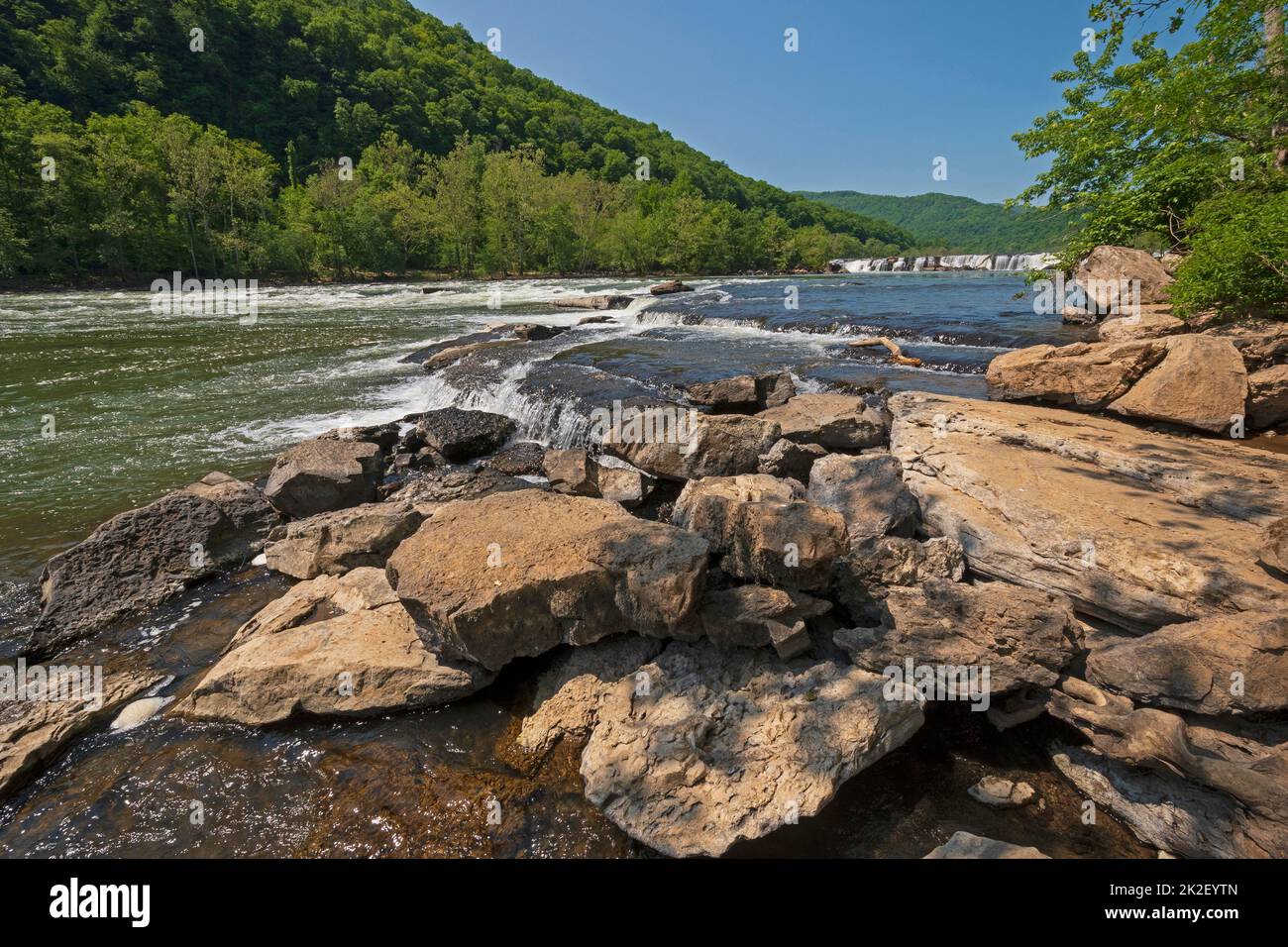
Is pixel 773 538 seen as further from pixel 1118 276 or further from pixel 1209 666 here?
pixel 1118 276

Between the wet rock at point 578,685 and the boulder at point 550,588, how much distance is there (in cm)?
29

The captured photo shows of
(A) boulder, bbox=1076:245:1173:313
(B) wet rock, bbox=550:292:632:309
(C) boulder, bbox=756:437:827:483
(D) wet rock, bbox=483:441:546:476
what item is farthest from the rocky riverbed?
(B) wet rock, bbox=550:292:632:309

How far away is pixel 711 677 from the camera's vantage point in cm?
397

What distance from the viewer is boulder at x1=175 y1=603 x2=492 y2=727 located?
13.5ft

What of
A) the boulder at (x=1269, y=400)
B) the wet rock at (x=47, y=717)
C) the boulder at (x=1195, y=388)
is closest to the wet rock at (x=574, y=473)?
the wet rock at (x=47, y=717)

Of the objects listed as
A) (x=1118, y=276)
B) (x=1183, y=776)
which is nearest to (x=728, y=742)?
(x=1183, y=776)

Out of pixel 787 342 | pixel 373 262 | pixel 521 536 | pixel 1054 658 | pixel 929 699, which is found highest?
pixel 373 262

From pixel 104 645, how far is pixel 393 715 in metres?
3.19

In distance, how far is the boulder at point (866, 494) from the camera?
535 cm

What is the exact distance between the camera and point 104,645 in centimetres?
506

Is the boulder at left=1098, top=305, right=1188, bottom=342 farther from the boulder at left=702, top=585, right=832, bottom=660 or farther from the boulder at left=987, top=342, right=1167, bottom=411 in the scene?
the boulder at left=702, top=585, right=832, bottom=660

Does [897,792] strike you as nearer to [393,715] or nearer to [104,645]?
[393,715]

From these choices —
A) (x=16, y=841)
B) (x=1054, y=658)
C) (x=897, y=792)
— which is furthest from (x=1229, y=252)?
(x=16, y=841)

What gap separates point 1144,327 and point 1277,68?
484cm
